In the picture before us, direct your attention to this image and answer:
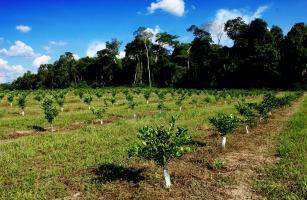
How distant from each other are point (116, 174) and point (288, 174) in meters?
6.13

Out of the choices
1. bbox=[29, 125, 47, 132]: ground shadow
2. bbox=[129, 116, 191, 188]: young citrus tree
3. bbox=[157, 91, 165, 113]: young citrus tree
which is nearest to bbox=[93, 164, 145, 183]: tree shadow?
bbox=[129, 116, 191, 188]: young citrus tree

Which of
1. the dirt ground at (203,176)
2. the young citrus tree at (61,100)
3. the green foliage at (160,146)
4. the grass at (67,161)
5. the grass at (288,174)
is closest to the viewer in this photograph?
the grass at (288,174)

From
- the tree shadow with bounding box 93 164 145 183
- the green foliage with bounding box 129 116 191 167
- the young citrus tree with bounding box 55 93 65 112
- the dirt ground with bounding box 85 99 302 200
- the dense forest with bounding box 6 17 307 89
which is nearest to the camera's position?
the dirt ground with bounding box 85 99 302 200

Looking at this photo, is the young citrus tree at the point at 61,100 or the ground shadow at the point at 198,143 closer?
the ground shadow at the point at 198,143

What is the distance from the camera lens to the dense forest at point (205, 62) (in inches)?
2803

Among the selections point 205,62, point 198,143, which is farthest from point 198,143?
point 205,62

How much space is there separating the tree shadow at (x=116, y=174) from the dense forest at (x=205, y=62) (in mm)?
61116

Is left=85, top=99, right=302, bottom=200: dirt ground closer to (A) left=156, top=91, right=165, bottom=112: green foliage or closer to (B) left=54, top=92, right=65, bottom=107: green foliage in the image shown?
(A) left=156, top=91, right=165, bottom=112: green foliage

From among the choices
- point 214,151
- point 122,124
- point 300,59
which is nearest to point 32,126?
point 122,124

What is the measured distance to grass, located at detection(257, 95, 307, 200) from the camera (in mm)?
10562

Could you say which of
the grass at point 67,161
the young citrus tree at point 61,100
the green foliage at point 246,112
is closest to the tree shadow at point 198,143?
the grass at point 67,161

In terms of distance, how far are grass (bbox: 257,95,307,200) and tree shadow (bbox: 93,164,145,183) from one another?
167 inches

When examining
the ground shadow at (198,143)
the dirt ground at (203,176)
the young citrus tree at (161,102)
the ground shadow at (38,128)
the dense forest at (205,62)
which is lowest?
the dirt ground at (203,176)

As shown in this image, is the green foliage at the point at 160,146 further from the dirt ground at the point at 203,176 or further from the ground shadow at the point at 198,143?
the ground shadow at the point at 198,143
